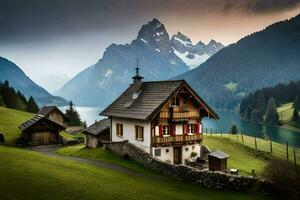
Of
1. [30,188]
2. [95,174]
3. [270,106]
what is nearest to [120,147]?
[95,174]

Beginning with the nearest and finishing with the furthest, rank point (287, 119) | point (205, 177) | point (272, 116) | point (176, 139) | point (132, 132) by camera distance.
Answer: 1. point (205, 177)
2. point (176, 139)
3. point (132, 132)
4. point (287, 119)
5. point (272, 116)

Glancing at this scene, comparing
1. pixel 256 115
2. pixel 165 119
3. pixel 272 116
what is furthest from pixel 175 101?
pixel 256 115

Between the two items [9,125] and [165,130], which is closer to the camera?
[165,130]

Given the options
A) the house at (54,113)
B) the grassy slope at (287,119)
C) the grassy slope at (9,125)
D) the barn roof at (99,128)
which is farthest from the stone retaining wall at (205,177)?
the grassy slope at (287,119)

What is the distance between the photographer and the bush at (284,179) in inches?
942

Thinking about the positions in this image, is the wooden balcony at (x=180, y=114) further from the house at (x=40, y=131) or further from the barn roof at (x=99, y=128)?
the house at (x=40, y=131)

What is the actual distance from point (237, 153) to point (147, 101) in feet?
73.9

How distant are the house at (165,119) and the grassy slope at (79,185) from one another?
9.13 m

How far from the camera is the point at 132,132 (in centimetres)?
4256

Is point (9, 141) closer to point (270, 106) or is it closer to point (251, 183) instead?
point (251, 183)

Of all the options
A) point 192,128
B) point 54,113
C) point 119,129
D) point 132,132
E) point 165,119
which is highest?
point 54,113

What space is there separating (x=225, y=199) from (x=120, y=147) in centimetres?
1865

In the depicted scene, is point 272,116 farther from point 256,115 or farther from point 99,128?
point 99,128

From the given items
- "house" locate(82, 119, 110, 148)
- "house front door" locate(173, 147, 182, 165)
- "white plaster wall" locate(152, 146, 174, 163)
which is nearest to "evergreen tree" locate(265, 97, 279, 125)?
"house" locate(82, 119, 110, 148)
